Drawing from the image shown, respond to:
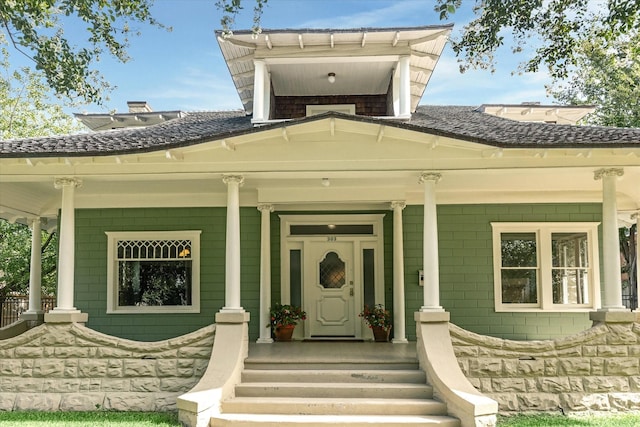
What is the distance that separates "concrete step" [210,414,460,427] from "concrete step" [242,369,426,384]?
84cm

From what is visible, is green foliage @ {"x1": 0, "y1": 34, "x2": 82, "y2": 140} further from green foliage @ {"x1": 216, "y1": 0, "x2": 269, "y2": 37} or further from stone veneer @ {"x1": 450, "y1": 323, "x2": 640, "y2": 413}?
stone veneer @ {"x1": 450, "y1": 323, "x2": 640, "y2": 413}

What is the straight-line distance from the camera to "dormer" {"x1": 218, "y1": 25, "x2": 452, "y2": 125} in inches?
445

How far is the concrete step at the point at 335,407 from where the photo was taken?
25.0ft

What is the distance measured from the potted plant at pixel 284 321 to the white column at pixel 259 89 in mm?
3483

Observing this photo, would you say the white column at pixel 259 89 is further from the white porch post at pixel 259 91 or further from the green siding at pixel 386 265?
the green siding at pixel 386 265

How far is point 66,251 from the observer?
354 inches

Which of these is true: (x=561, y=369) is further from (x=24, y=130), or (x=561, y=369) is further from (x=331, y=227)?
(x=24, y=130)

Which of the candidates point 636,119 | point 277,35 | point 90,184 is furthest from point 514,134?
point 636,119

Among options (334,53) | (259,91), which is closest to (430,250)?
(334,53)

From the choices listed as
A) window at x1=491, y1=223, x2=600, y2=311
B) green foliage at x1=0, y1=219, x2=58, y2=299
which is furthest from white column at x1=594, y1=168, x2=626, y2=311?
green foliage at x1=0, y1=219, x2=58, y2=299

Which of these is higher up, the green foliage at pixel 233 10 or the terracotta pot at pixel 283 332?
the green foliage at pixel 233 10

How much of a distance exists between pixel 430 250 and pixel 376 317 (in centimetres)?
295

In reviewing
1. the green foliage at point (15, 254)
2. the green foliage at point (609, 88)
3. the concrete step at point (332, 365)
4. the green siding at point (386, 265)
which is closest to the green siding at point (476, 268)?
the green siding at point (386, 265)

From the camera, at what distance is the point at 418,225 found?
11.8 m
